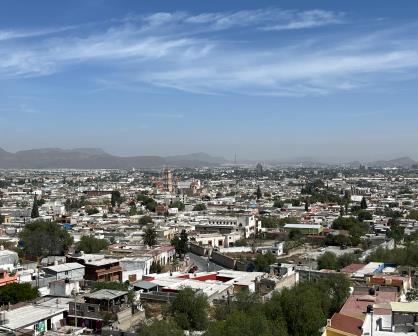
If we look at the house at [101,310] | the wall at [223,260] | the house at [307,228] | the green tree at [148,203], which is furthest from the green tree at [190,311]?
the green tree at [148,203]

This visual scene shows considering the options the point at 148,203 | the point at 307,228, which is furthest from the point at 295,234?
the point at 148,203

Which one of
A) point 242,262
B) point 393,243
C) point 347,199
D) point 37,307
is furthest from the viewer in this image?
point 347,199

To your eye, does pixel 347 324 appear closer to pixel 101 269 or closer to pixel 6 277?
pixel 101 269

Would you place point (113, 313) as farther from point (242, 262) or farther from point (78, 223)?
point (78, 223)

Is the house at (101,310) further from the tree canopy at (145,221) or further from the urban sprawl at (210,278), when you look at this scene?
the tree canopy at (145,221)

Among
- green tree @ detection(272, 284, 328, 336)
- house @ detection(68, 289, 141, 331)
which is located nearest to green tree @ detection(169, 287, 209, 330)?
house @ detection(68, 289, 141, 331)

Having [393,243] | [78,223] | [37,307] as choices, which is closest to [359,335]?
[37,307]
